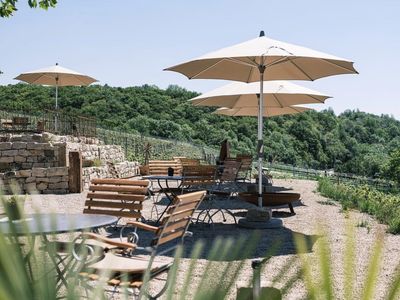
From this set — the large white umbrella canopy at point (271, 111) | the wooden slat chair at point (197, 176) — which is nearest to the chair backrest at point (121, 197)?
the wooden slat chair at point (197, 176)

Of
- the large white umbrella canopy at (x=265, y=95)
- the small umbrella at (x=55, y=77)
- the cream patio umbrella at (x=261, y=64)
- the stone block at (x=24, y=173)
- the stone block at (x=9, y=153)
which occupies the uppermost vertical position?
the small umbrella at (x=55, y=77)

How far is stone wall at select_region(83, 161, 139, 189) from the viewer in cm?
1291

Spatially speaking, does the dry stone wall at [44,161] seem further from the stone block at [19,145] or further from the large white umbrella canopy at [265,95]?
the large white umbrella canopy at [265,95]

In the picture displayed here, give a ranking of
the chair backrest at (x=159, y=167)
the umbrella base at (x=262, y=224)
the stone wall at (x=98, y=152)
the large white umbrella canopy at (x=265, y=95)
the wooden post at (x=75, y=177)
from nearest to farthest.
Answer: the umbrella base at (x=262, y=224)
the chair backrest at (x=159, y=167)
the large white umbrella canopy at (x=265, y=95)
the wooden post at (x=75, y=177)
the stone wall at (x=98, y=152)

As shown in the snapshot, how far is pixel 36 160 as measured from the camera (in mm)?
12570

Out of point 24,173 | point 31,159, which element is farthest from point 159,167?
point 31,159

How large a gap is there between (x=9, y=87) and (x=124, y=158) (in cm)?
1977

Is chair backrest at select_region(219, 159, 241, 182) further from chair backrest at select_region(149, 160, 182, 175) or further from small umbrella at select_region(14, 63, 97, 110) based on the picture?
small umbrella at select_region(14, 63, 97, 110)

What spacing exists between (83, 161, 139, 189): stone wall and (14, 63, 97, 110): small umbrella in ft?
8.36

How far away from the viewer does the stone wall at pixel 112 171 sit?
1291 centimetres

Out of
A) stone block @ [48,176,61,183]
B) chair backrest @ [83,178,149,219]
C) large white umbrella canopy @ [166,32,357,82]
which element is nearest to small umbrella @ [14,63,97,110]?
stone block @ [48,176,61,183]

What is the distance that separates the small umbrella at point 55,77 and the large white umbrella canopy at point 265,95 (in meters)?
5.28

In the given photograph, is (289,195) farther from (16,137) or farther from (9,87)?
(9,87)

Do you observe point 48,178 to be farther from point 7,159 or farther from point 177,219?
point 177,219
